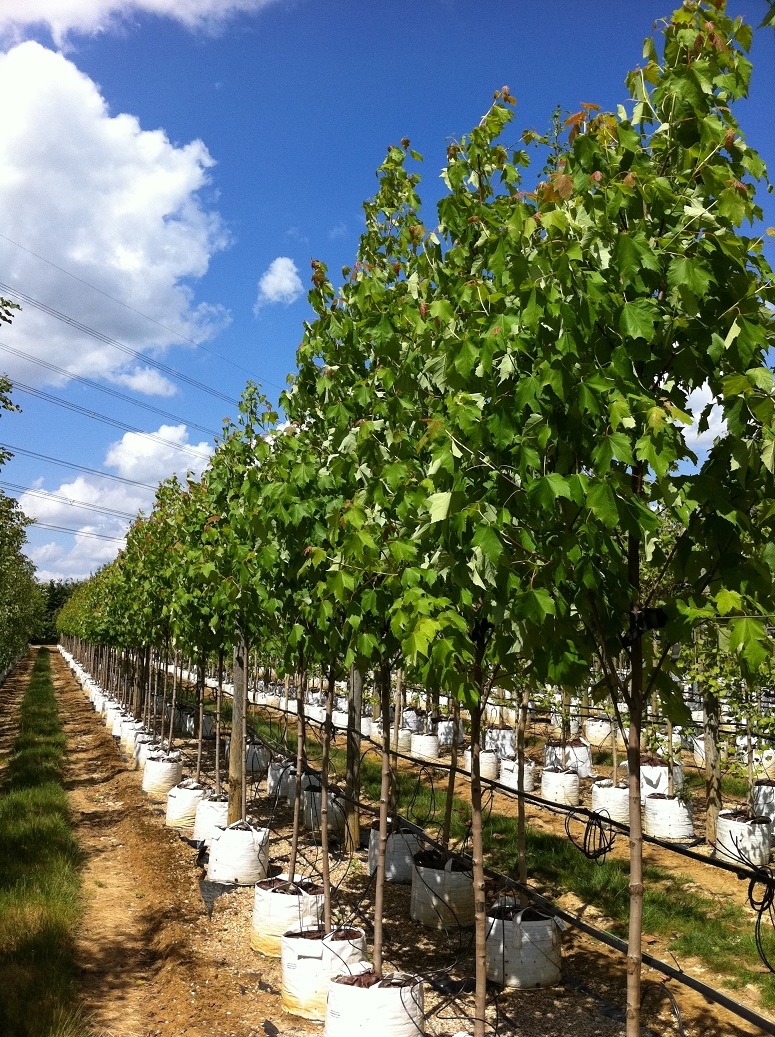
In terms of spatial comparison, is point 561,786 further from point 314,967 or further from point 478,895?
point 478,895

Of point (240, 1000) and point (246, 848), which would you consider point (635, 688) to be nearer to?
point (240, 1000)

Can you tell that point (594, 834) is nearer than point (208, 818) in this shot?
Yes

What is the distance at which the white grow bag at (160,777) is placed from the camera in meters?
14.0

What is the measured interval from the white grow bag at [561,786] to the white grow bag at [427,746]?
17.0 feet

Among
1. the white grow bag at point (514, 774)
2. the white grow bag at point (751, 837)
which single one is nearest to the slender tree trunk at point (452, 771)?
the white grow bag at point (751, 837)

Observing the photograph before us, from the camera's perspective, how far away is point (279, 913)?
6.94 metres

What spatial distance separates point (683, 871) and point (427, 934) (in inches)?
167

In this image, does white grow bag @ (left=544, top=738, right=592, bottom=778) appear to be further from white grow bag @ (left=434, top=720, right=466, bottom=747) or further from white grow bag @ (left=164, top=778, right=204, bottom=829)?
white grow bag @ (left=164, top=778, right=204, bottom=829)

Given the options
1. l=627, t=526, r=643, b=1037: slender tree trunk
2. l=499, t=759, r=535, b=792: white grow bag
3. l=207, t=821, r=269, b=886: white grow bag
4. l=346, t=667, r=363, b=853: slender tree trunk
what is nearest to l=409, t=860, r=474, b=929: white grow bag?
l=207, t=821, r=269, b=886: white grow bag

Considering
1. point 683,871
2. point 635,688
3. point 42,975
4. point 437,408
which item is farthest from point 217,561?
point 683,871

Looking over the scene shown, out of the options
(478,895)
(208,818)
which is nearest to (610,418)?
(478,895)

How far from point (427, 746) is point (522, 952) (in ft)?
41.3

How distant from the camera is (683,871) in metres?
10.3

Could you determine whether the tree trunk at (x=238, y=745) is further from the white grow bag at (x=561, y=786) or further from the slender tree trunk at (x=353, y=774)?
the white grow bag at (x=561, y=786)
